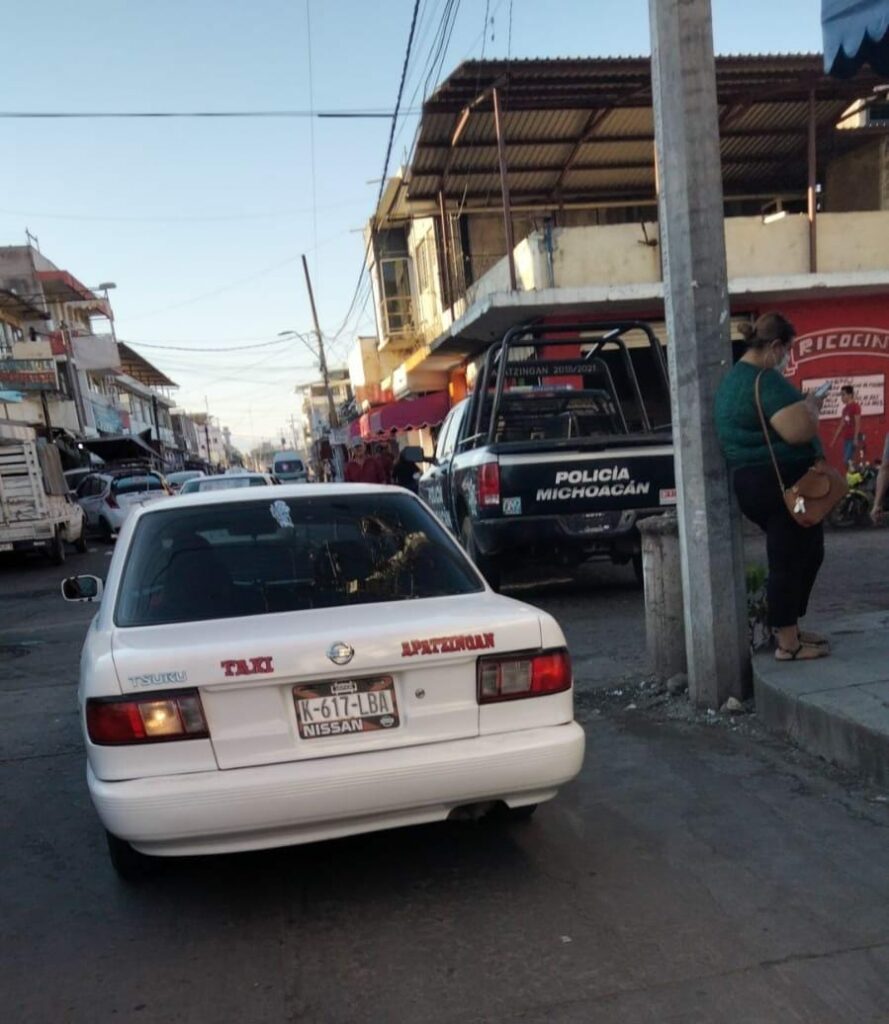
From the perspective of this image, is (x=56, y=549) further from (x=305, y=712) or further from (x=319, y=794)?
(x=319, y=794)

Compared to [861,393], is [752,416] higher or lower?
higher

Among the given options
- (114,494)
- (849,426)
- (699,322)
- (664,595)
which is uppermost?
(699,322)

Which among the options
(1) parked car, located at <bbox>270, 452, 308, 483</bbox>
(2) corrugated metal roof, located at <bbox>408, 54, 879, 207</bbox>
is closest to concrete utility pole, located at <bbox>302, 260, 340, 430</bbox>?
(1) parked car, located at <bbox>270, 452, 308, 483</bbox>

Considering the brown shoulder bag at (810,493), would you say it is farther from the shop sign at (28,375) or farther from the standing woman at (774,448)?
the shop sign at (28,375)

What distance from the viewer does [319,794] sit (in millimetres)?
2801

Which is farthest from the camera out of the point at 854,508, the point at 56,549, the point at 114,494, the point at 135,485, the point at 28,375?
the point at 28,375

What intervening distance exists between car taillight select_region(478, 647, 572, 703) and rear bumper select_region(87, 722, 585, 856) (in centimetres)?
15

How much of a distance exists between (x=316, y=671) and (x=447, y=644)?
45 cm

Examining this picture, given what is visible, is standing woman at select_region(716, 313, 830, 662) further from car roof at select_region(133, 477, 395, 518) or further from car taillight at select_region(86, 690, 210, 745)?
car taillight at select_region(86, 690, 210, 745)

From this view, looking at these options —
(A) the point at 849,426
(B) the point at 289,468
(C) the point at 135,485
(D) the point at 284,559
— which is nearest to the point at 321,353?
(B) the point at 289,468

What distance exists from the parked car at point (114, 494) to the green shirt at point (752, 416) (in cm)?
1697

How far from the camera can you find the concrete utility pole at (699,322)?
4.60 m

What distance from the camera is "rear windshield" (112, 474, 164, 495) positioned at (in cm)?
2052

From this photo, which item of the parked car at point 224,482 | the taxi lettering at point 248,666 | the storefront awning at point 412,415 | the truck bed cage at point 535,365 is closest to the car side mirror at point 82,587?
the taxi lettering at point 248,666
